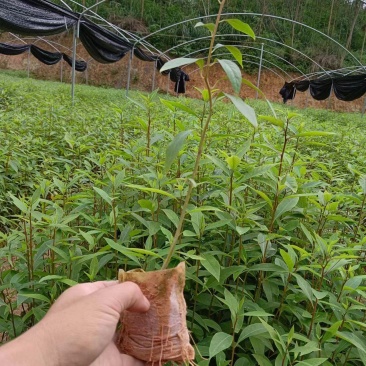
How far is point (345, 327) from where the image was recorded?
1.20 m

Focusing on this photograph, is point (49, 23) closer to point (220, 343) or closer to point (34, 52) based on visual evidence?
point (220, 343)

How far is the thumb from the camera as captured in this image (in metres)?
0.81

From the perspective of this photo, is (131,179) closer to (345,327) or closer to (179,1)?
(345,327)

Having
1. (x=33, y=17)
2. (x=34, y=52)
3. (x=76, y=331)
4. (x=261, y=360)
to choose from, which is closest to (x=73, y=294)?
(x=76, y=331)

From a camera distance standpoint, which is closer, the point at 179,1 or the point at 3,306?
the point at 3,306

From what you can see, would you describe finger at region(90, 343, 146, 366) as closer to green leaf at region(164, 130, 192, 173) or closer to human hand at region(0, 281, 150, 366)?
human hand at region(0, 281, 150, 366)

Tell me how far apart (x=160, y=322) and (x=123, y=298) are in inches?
4.5

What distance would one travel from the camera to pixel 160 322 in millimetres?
867

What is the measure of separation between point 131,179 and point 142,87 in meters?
26.4

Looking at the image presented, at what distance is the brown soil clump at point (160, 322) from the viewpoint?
A: 0.86 meters

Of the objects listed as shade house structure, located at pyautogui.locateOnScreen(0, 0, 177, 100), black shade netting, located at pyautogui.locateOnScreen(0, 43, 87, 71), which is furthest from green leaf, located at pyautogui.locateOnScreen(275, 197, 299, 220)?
black shade netting, located at pyautogui.locateOnScreen(0, 43, 87, 71)

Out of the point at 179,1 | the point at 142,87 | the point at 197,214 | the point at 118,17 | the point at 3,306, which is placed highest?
the point at 179,1

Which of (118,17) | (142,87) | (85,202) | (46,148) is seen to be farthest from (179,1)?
(85,202)

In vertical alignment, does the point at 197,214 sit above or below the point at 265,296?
above
